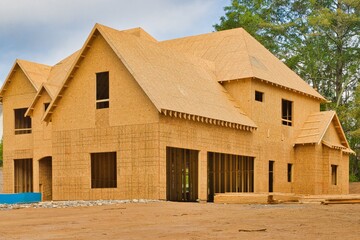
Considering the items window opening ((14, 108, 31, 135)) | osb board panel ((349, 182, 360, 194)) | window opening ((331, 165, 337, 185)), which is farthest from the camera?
osb board panel ((349, 182, 360, 194))

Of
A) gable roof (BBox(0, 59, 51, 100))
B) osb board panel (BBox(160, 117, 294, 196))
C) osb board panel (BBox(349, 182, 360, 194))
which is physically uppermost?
gable roof (BBox(0, 59, 51, 100))

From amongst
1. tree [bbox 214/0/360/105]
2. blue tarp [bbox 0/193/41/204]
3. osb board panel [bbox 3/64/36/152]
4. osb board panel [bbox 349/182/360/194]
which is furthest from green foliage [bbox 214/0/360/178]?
blue tarp [bbox 0/193/41/204]

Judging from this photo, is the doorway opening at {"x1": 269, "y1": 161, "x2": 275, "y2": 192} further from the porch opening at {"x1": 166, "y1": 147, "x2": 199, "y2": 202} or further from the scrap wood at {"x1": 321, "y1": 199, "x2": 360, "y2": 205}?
the scrap wood at {"x1": 321, "y1": 199, "x2": 360, "y2": 205}

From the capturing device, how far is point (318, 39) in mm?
57688

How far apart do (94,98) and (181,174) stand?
16.9 ft

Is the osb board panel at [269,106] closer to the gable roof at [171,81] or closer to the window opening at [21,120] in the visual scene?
the gable roof at [171,81]

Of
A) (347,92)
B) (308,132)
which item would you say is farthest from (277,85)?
(347,92)

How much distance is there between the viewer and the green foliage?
2196 inches

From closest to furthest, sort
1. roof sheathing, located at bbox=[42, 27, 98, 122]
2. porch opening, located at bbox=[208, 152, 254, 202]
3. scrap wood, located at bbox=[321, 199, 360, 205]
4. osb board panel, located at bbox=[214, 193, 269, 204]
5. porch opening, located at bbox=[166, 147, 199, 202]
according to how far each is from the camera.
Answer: scrap wood, located at bbox=[321, 199, 360, 205] → osb board panel, located at bbox=[214, 193, 269, 204] → porch opening, located at bbox=[166, 147, 199, 202] → roof sheathing, located at bbox=[42, 27, 98, 122] → porch opening, located at bbox=[208, 152, 254, 202]

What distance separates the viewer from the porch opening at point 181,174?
27.4 meters

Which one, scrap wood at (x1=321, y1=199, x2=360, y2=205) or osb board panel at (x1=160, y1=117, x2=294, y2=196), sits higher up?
osb board panel at (x1=160, y1=117, x2=294, y2=196)

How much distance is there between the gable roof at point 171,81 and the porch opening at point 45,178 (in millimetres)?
7379

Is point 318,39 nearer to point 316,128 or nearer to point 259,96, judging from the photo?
point 316,128

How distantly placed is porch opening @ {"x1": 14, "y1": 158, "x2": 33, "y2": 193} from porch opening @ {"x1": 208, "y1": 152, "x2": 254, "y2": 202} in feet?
41.1
